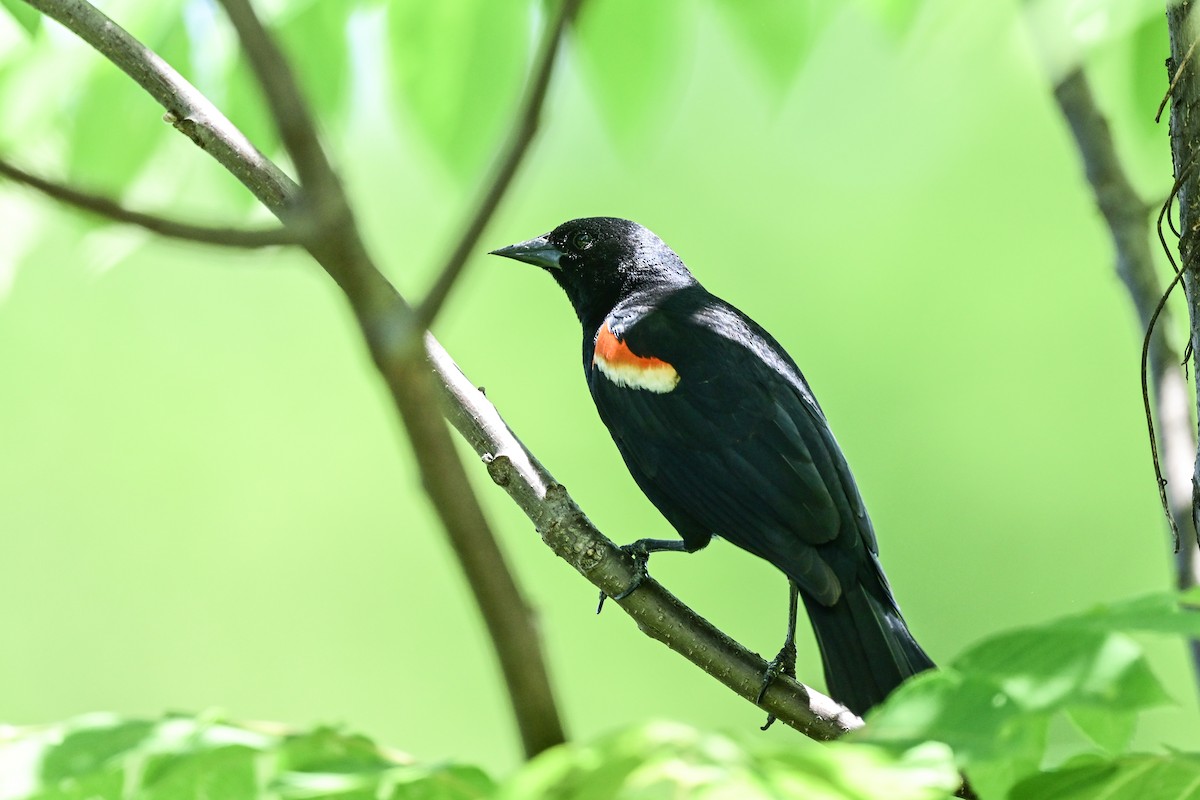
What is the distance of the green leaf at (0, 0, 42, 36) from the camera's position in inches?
59.5

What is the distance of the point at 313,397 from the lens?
671 centimetres

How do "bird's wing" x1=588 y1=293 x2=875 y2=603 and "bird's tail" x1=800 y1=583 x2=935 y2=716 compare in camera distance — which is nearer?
"bird's tail" x1=800 y1=583 x2=935 y2=716

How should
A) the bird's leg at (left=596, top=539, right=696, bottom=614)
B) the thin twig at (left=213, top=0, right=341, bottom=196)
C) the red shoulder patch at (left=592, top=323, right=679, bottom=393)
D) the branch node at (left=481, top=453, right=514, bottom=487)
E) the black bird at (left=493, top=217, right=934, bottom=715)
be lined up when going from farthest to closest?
the red shoulder patch at (left=592, top=323, right=679, bottom=393) → the black bird at (left=493, top=217, right=934, bottom=715) → the bird's leg at (left=596, top=539, right=696, bottom=614) → the branch node at (left=481, top=453, right=514, bottom=487) → the thin twig at (left=213, top=0, right=341, bottom=196)

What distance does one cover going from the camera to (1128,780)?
102 cm

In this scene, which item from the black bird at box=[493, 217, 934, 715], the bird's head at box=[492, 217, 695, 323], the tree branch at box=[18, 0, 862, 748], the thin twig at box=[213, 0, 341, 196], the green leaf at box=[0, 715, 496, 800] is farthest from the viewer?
the bird's head at box=[492, 217, 695, 323]

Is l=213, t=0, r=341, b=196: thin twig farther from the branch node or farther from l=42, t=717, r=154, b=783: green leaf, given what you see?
the branch node

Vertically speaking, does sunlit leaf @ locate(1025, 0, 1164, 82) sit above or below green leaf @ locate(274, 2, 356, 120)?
below

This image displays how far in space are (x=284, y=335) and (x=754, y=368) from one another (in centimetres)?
479

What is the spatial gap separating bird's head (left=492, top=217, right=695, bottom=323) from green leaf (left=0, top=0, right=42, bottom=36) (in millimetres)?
1754

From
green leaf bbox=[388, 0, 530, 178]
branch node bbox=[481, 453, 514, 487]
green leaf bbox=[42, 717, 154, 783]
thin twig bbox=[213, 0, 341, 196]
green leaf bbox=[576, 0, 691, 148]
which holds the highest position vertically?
green leaf bbox=[388, 0, 530, 178]

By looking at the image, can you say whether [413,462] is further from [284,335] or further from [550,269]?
[284,335]

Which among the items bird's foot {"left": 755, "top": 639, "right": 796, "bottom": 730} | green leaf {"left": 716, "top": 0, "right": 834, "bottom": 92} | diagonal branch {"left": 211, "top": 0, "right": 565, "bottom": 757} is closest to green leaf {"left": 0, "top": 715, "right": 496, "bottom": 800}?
diagonal branch {"left": 211, "top": 0, "right": 565, "bottom": 757}

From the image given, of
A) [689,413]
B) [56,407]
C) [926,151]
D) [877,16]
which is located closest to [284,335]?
[56,407]

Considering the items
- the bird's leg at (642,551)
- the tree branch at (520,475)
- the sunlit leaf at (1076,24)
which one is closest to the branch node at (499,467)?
the tree branch at (520,475)
